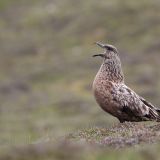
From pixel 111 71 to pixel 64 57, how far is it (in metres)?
74.1

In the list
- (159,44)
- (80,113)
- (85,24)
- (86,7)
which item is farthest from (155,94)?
(86,7)

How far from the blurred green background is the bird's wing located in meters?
26.5

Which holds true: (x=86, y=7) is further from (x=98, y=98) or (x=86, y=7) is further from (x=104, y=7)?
(x=98, y=98)

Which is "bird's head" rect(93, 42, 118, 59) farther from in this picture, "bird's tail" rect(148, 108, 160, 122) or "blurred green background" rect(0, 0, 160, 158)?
"blurred green background" rect(0, 0, 160, 158)

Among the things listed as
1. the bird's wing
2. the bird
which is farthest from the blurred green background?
the bird's wing

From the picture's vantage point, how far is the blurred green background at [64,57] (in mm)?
57134

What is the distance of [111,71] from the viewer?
16062 mm

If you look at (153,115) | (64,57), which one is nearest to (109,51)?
(153,115)

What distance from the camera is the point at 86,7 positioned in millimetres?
112875

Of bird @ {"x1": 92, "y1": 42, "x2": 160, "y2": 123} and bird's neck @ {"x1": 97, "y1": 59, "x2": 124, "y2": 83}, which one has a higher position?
bird's neck @ {"x1": 97, "y1": 59, "x2": 124, "y2": 83}

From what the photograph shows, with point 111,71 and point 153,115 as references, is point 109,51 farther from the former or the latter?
point 153,115

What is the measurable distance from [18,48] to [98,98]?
8167 cm

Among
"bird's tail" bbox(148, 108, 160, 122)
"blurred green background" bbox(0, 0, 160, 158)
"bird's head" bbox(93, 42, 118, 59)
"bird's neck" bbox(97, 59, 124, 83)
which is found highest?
"blurred green background" bbox(0, 0, 160, 158)

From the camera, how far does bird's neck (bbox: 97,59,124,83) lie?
1585 cm
